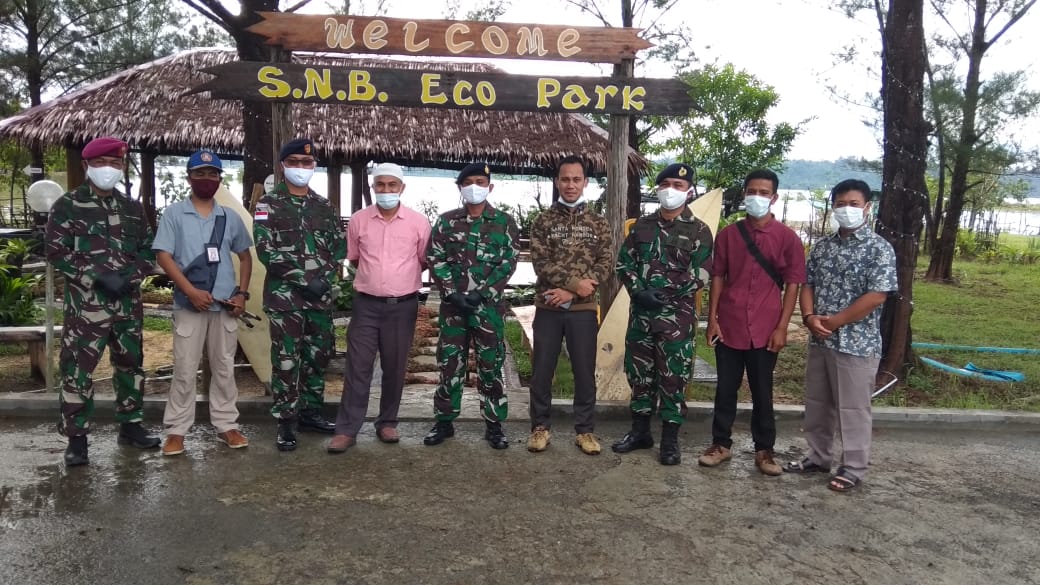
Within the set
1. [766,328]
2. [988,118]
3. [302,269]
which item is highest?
[988,118]

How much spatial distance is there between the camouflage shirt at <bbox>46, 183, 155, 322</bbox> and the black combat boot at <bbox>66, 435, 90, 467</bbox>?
0.69 meters

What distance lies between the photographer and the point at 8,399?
514cm

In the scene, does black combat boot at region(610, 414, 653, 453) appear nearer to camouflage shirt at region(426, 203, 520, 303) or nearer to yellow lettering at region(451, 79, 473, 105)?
camouflage shirt at region(426, 203, 520, 303)

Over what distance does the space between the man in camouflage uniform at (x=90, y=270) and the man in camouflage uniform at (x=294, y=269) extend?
0.77 metres

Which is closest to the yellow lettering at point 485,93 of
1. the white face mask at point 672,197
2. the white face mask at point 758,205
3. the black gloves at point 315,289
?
the white face mask at point 672,197

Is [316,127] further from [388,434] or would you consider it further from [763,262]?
[763,262]

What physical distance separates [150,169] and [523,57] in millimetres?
10795

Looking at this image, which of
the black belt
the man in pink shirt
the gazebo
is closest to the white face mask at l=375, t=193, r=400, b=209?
the man in pink shirt

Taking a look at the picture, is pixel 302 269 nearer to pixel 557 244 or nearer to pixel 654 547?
pixel 557 244

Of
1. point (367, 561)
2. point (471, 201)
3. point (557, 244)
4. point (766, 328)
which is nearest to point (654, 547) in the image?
point (367, 561)

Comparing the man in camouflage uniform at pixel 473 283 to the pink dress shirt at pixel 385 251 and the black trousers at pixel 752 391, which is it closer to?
the pink dress shirt at pixel 385 251

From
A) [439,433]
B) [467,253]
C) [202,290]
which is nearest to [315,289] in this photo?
[202,290]

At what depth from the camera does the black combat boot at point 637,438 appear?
4.66 m

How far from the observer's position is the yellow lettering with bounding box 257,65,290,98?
5188 millimetres
